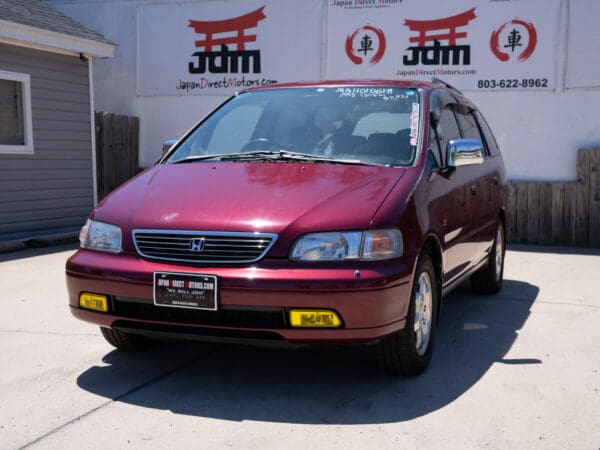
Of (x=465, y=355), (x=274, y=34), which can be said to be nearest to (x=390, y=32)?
(x=274, y=34)

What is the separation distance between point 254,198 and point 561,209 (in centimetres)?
832

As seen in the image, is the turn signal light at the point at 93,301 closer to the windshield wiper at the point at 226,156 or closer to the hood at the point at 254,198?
the hood at the point at 254,198

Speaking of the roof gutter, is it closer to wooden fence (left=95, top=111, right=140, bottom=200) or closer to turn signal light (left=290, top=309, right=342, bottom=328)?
wooden fence (left=95, top=111, right=140, bottom=200)

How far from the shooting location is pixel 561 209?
1141 cm

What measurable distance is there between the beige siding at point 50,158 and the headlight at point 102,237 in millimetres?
6609

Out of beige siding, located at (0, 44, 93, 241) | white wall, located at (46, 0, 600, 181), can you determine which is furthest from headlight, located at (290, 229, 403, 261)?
white wall, located at (46, 0, 600, 181)

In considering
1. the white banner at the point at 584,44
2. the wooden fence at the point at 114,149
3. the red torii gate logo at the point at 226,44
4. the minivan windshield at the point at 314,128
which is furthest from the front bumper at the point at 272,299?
the wooden fence at the point at 114,149

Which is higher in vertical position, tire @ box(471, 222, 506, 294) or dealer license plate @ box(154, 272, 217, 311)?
dealer license plate @ box(154, 272, 217, 311)

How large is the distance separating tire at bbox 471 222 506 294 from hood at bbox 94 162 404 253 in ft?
9.31

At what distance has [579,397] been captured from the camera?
13.8ft

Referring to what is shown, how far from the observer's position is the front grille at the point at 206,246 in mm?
3908

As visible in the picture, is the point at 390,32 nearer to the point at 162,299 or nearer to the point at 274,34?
the point at 274,34

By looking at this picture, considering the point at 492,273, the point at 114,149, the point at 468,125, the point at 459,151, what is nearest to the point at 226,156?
the point at 459,151

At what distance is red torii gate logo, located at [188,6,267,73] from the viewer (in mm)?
13221
